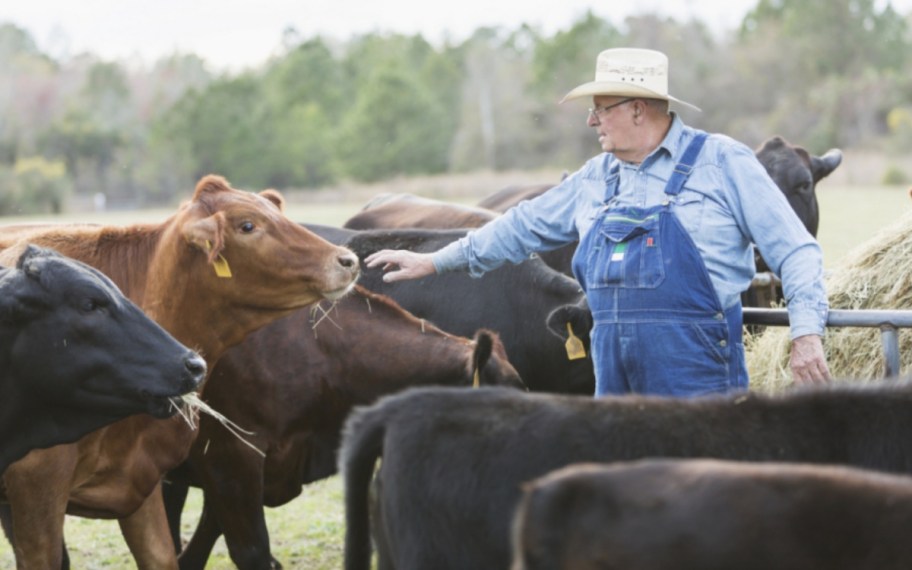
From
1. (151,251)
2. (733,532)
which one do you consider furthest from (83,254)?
(733,532)

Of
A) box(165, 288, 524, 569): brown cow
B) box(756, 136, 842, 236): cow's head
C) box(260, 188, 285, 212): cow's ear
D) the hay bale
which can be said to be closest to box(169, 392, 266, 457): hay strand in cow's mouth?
box(165, 288, 524, 569): brown cow

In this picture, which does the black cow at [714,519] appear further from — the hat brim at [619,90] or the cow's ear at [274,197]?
the cow's ear at [274,197]

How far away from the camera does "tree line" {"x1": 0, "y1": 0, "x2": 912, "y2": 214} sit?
6350 cm

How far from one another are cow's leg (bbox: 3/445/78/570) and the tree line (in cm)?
5708

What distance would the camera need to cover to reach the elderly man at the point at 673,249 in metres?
4.60

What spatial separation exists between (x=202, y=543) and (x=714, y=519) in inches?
178

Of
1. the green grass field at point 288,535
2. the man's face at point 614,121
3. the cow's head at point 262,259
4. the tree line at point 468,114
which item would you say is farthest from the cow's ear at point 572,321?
the tree line at point 468,114

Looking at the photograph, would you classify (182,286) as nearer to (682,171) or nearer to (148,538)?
(148,538)

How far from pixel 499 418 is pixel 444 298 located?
12.5 feet

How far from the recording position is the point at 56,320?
4.66 metres

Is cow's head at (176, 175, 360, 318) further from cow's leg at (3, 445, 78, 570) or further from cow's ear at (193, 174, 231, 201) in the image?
cow's leg at (3, 445, 78, 570)

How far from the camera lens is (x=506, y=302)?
7.02 meters

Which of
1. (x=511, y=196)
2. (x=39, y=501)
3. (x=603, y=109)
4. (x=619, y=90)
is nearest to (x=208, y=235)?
(x=39, y=501)

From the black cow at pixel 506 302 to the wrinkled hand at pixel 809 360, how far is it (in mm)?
2343
